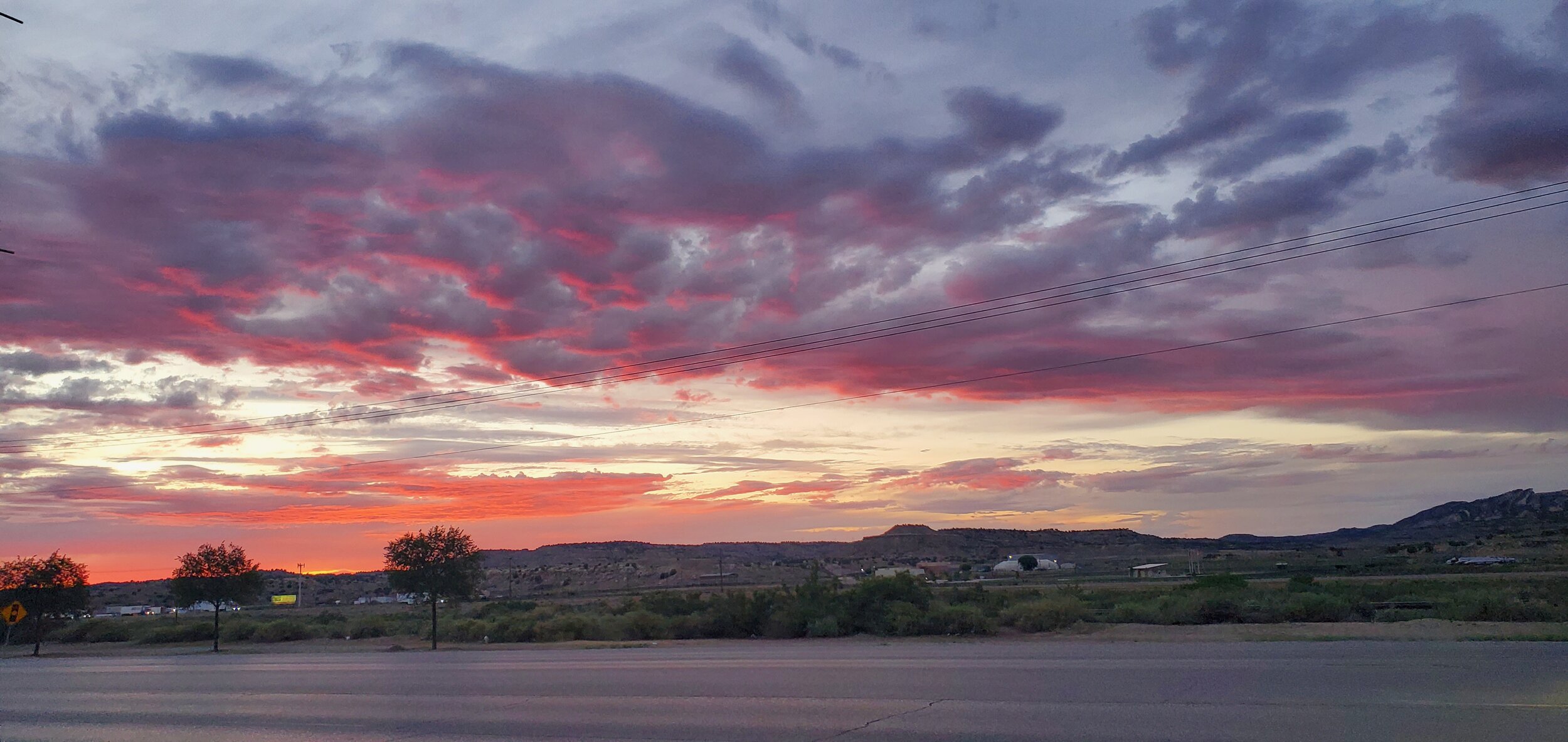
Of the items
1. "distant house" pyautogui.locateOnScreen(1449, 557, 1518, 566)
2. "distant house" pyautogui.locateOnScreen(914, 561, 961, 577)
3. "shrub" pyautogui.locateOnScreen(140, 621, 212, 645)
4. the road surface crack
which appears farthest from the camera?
"distant house" pyautogui.locateOnScreen(914, 561, 961, 577)

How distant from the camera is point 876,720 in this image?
1421cm

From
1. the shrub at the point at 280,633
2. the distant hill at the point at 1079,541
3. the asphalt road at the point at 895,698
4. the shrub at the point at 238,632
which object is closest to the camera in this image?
the asphalt road at the point at 895,698

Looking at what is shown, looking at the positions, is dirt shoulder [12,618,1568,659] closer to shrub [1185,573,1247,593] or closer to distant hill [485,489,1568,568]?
shrub [1185,573,1247,593]

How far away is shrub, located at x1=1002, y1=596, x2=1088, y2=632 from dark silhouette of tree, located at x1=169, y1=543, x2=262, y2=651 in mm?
47287

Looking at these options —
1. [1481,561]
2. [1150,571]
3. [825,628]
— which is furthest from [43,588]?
[1481,561]

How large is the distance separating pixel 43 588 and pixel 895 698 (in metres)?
66.5

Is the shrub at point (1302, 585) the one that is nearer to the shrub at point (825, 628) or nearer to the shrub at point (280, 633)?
the shrub at point (825, 628)

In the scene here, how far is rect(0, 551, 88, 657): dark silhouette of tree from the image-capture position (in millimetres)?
63500

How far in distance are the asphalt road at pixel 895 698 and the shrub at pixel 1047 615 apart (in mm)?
5275

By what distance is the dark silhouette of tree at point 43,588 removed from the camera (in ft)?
208

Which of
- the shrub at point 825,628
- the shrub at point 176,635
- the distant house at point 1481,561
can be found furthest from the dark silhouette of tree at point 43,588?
the distant house at point 1481,561

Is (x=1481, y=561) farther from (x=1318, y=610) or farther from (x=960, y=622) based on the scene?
(x=960, y=622)

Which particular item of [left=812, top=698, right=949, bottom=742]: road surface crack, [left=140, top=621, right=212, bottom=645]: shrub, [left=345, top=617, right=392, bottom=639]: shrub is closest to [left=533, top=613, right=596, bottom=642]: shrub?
[left=345, top=617, right=392, bottom=639]: shrub

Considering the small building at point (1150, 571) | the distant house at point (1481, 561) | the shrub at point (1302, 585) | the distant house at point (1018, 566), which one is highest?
the shrub at point (1302, 585)
